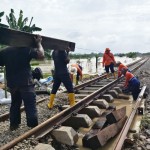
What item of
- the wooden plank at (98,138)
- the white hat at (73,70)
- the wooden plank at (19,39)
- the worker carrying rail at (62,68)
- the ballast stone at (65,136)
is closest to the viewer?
the wooden plank at (19,39)

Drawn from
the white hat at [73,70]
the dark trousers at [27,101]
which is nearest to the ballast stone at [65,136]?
the dark trousers at [27,101]

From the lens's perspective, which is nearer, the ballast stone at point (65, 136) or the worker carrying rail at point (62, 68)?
the ballast stone at point (65, 136)

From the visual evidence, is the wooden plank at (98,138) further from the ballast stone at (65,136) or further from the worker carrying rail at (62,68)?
the worker carrying rail at (62,68)

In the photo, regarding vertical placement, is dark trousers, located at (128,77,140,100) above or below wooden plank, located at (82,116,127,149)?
above

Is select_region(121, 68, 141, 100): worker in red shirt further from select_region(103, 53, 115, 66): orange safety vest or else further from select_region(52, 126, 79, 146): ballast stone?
select_region(103, 53, 115, 66): orange safety vest

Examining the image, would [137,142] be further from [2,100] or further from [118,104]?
[2,100]

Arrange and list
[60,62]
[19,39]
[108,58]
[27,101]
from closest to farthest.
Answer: [19,39] → [27,101] → [60,62] → [108,58]

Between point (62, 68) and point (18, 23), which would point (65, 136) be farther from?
point (18, 23)

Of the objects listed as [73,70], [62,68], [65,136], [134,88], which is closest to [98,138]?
[65,136]

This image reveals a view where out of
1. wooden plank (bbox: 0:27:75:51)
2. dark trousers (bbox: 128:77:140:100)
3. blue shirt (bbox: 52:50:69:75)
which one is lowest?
dark trousers (bbox: 128:77:140:100)

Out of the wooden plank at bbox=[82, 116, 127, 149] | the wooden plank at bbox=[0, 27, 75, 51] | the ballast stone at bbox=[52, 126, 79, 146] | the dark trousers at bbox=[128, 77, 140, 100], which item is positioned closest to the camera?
the wooden plank at bbox=[0, 27, 75, 51]

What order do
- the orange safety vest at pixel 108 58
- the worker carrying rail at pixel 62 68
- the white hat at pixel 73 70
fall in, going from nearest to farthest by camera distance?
the worker carrying rail at pixel 62 68, the white hat at pixel 73 70, the orange safety vest at pixel 108 58

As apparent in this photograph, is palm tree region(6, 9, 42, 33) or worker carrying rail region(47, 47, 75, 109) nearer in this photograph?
worker carrying rail region(47, 47, 75, 109)

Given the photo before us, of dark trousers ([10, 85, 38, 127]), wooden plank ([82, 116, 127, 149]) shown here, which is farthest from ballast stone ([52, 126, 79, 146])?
dark trousers ([10, 85, 38, 127])
